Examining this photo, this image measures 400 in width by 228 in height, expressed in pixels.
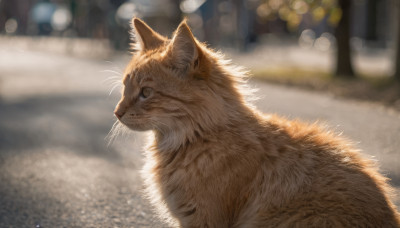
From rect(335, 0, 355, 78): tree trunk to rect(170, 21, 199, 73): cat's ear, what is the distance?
943cm

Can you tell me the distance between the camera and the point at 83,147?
20.2ft

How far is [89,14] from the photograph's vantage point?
20.7 m

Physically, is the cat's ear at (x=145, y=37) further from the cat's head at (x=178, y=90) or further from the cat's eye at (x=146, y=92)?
the cat's eye at (x=146, y=92)

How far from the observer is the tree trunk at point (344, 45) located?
11.9m

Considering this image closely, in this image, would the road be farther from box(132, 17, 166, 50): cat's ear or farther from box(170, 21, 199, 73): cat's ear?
box(170, 21, 199, 73): cat's ear

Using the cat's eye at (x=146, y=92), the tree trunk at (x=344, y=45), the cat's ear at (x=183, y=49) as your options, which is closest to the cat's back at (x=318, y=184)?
the cat's ear at (x=183, y=49)

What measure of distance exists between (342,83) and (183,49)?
8596 mm

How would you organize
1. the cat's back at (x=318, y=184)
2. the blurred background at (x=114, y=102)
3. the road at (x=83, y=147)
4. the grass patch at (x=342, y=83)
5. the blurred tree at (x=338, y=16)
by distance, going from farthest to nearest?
the blurred tree at (x=338, y=16), the grass patch at (x=342, y=83), the blurred background at (x=114, y=102), the road at (x=83, y=147), the cat's back at (x=318, y=184)

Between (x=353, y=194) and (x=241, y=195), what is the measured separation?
698mm

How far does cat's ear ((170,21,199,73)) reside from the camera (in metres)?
3.06

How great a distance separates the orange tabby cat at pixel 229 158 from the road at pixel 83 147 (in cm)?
85

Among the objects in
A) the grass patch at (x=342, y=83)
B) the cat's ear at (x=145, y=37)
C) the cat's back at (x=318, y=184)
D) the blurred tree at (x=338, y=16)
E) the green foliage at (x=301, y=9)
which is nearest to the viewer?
the cat's back at (x=318, y=184)

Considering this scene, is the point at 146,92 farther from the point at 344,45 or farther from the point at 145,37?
the point at 344,45

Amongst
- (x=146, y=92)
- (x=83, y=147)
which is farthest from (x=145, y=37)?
(x=83, y=147)
